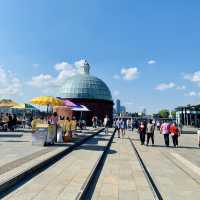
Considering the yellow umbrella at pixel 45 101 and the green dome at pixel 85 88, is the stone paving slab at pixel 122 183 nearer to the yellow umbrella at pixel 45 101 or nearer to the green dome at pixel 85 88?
the yellow umbrella at pixel 45 101

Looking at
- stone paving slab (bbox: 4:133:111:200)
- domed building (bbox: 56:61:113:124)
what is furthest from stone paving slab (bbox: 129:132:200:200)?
domed building (bbox: 56:61:113:124)

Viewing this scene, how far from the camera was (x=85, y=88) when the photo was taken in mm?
72875

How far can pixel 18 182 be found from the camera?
8703mm

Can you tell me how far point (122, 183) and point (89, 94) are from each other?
2495 inches

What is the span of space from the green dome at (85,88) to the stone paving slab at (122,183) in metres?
59.0

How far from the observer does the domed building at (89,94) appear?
71562mm

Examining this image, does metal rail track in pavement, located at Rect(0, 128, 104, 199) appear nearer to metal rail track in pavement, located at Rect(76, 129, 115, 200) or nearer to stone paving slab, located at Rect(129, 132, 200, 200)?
metal rail track in pavement, located at Rect(76, 129, 115, 200)

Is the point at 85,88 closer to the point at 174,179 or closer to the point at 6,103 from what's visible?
the point at 6,103

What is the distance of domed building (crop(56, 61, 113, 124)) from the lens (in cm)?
7156

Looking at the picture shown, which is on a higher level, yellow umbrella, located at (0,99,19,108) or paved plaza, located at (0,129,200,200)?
yellow umbrella, located at (0,99,19,108)

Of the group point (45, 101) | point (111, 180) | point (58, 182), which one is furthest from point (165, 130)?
point (58, 182)

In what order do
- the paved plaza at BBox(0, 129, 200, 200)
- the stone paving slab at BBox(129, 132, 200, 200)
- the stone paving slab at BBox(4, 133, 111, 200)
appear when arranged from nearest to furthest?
Answer: the stone paving slab at BBox(4, 133, 111, 200), the paved plaza at BBox(0, 129, 200, 200), the stone paving slab at BBox(129, 132, 200, 200)

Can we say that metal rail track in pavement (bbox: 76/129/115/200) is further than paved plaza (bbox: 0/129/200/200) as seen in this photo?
No

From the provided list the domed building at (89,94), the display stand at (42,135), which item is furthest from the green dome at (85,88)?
the display stand at (42,135)
